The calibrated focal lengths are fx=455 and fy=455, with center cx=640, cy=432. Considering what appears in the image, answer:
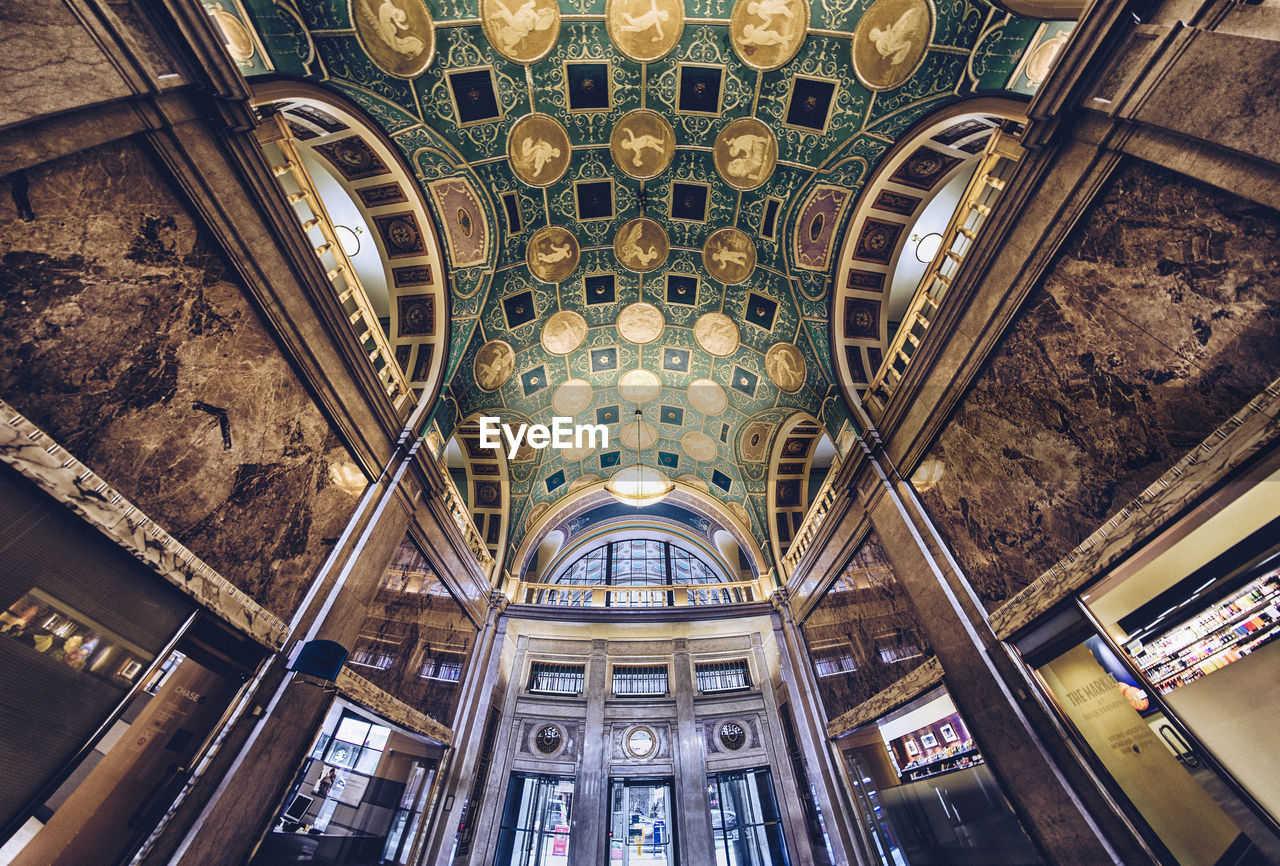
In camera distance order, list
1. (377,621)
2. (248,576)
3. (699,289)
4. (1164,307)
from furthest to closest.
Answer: (699,289) < (377,621) < (248,576) < (1164,307)

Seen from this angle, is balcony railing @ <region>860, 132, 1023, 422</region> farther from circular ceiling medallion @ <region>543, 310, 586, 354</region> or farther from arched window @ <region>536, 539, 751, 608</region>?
arched window @ <region>536, 539, 751, 608</region>

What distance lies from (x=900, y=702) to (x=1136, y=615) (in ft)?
12.0

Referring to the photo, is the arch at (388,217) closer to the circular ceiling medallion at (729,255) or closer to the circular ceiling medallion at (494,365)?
the circular ceiling medallion at (494,365)

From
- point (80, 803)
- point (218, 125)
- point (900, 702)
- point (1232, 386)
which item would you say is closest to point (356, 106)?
point (218, 125)

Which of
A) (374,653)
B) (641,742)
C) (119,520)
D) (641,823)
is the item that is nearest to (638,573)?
(641,742)

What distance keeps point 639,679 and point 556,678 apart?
2233 millimetres

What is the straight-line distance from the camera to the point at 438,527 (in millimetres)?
8539

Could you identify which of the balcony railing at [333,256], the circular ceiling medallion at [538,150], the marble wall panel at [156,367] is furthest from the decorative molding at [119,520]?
the circular ceiling medallion at [538,150]

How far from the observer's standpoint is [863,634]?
25.8ft

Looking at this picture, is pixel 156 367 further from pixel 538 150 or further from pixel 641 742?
pixel 641 742

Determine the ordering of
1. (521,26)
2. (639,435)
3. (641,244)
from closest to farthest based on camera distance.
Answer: (521,26), (641,244), (639,435)

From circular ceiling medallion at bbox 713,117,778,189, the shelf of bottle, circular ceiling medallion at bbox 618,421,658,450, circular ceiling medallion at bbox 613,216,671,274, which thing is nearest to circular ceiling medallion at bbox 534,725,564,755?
circular ceiling medallion at bbox 618,421,658,450

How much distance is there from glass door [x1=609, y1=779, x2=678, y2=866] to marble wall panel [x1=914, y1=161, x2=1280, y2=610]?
9192mm

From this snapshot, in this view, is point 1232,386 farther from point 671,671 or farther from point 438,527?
point 671,671
